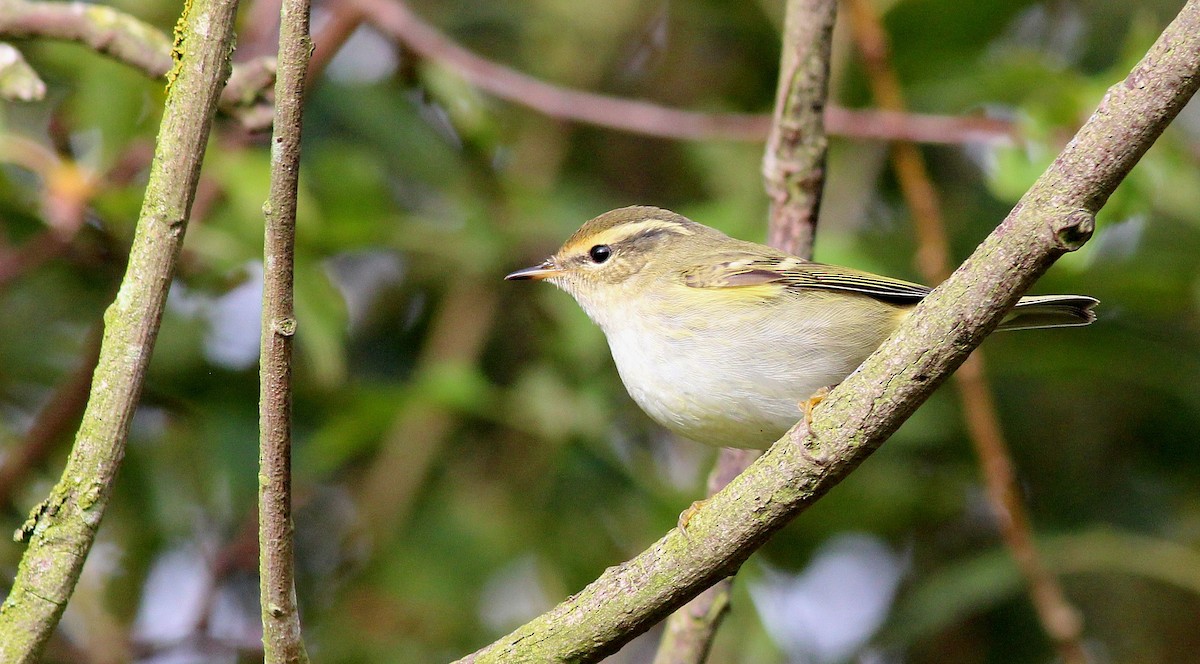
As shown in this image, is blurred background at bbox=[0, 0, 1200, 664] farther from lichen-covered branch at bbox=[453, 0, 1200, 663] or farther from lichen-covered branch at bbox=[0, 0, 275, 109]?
lichen-covered branch at bbox=[453, 0, 1200, 663]

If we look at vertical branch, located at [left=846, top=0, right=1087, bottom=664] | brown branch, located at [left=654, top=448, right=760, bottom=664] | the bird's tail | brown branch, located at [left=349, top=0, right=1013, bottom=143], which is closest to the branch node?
the bird's tail

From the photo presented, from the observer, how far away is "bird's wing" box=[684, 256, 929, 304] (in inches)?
121

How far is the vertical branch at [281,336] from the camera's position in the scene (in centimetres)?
175

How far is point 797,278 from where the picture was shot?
326cm

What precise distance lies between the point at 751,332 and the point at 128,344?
1.70 meters

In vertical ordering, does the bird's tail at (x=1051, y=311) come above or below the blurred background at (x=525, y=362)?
below

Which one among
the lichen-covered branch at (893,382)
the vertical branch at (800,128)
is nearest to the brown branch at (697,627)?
the vertical branch at (800,128)

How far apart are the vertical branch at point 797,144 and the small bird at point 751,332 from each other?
0.12 m

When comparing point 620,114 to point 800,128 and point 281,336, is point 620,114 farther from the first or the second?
point 281,336

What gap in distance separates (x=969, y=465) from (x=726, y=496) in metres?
3.61

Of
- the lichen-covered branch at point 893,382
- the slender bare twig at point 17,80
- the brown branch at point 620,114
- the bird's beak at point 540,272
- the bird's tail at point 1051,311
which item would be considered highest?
the brown branch at point 620,114

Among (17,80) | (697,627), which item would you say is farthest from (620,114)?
(17,80)

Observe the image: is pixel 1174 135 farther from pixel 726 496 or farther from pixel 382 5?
pixel 726 496

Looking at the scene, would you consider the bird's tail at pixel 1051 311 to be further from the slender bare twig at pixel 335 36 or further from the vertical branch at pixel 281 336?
the slender bare twig at pixel 335 36
